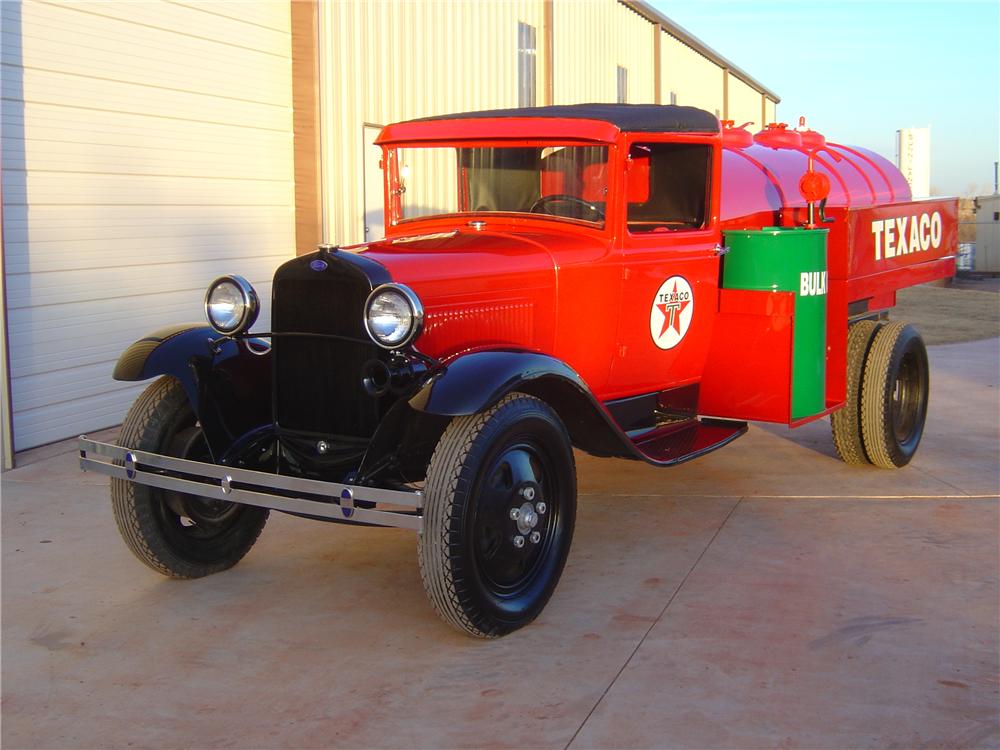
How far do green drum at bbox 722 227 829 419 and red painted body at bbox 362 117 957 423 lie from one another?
6 cm

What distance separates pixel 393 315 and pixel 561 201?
4.48ft

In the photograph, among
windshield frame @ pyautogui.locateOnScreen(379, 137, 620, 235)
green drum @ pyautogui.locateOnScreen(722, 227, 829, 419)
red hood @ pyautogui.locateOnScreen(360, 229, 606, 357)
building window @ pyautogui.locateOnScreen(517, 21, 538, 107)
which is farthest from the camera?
building window @ pyautogui.locateOnScreen(517, 21, 538, 107)

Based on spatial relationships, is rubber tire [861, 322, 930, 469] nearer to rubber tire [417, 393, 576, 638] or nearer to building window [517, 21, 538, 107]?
rubber tire [417, 393, 576, 638]

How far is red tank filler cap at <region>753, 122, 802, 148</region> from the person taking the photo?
695 cm

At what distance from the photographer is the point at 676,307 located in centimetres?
508

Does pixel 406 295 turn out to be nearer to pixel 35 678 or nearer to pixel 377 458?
pixel 377 458

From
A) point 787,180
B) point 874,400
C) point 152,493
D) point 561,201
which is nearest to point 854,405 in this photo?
point 874,400

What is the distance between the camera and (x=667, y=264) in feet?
16.3

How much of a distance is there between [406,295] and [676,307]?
→ 73.1 inches

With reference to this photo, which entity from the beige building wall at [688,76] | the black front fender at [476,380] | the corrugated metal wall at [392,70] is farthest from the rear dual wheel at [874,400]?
the beige building wall at [688,76]

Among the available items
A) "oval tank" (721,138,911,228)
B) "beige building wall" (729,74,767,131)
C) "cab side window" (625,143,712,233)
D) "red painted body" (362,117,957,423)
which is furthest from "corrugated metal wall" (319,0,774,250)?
"beige building wall" (729,74,767,131)

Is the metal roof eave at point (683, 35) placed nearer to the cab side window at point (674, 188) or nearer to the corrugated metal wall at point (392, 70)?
the corrugated metal wall at point (392, 70)

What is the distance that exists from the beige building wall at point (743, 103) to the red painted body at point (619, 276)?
18.9m

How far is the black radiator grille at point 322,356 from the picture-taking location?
153 inches
